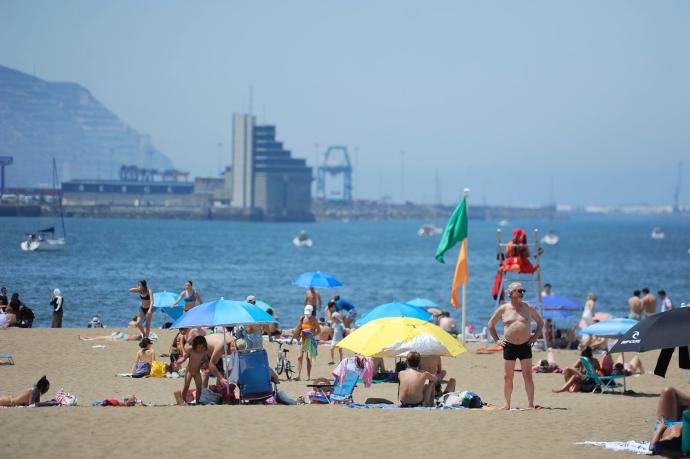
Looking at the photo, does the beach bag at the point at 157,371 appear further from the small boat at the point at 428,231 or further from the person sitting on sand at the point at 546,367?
the small boat at the point at 428,231

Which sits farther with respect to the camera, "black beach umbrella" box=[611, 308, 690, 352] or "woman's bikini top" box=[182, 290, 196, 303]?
"woman's bikini top" box=[182, 290, 196, 303]

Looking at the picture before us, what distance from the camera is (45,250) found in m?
73.6

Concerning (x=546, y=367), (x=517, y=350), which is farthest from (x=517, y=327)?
(x=546, y=367)

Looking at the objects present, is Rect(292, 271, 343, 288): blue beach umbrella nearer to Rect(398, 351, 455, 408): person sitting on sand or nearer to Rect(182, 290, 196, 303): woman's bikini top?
Rect(182, 290, 196, 303): woman's bikini top

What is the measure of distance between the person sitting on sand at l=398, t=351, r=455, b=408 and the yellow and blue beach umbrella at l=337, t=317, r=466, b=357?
638mm

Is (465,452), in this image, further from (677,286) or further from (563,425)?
(677,286)

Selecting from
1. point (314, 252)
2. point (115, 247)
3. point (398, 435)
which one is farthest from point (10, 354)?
point (314, 252)

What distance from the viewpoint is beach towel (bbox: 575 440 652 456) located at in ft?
30.7

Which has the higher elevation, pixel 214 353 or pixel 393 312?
pixel 393 312

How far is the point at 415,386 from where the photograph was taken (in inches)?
454

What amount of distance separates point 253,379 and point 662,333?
4.34 metres

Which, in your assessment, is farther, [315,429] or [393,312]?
[393,312]

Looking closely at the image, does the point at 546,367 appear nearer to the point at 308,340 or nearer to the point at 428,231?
the point at 308,340

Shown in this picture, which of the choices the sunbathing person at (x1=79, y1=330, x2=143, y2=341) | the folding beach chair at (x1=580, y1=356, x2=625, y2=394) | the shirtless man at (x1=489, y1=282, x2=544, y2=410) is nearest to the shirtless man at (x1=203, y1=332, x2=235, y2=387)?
the shirtless man at (x1=489, y1=282, x2=544, y2=410)
